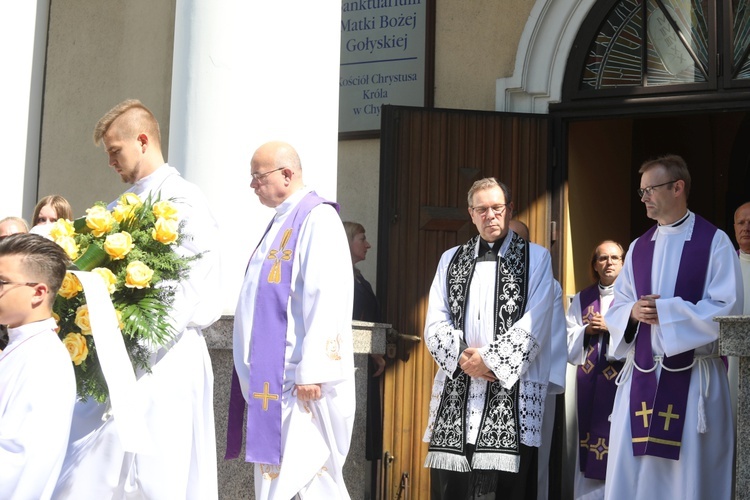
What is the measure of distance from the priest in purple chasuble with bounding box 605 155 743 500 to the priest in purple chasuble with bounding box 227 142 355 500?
62.0 inches

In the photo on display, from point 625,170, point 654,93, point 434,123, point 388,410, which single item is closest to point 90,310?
point 388,410

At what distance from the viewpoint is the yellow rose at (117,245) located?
4.99 m

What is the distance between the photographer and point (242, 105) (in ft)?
21.9

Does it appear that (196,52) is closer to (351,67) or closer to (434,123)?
(434,123)

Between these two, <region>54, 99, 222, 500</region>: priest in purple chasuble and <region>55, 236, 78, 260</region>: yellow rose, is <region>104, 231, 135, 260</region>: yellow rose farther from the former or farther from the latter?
<region>54, 99, 222, 500</region>: priest in purple chasuble

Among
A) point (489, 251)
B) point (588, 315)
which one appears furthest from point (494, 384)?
point (588, 315)

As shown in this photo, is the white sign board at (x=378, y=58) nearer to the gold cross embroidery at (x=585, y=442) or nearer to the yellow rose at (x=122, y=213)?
the gold cross embroidery at (x=585, y=442)

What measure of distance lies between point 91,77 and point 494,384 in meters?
6.19

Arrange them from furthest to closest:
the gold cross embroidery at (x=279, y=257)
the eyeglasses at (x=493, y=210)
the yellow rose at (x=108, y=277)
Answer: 1. the eyeglasses at (x=493, y=210)
2. the gold cross embroidery at (x=279, y=257)
3. the yellow rose at (x=108, y=277)

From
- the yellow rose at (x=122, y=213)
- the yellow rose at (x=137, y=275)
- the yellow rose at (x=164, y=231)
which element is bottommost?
the yellow rose at (x=137, y=275)

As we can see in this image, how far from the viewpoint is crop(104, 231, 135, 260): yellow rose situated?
4992 mm

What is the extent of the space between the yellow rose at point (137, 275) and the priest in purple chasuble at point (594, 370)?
407 cm

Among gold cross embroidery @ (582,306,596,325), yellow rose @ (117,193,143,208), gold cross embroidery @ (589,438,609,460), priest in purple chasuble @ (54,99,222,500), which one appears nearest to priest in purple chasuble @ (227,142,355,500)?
priest in purple chasuble @ (54,99,222,500)

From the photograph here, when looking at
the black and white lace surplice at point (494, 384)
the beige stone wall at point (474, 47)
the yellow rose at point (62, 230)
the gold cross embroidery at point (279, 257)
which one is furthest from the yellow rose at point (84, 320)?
the beige stone wall at point (474, 47)
